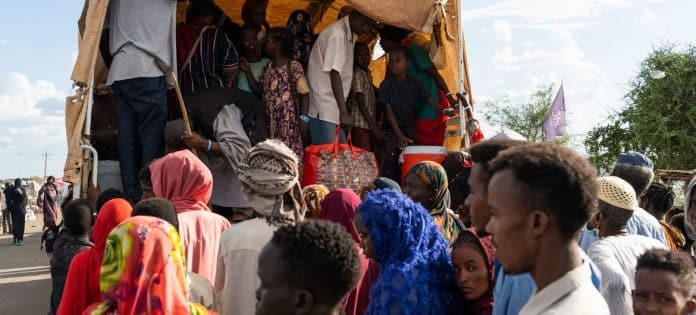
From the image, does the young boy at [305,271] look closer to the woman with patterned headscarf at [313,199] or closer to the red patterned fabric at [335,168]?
the woman with patterned headscarf at [313,199]

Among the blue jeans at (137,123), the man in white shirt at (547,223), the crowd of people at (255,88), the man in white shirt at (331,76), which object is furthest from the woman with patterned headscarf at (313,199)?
the man in white shirt at (547,223)

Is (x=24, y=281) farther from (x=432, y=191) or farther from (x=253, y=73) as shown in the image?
(x=432, y=191)

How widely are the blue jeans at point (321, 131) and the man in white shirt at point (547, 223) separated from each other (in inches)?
186

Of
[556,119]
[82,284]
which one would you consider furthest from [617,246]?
[556,119]

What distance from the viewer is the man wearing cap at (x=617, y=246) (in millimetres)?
3215

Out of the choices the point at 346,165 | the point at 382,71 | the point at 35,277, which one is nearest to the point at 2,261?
the point at 35,277

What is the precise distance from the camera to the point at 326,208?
4.06 metres

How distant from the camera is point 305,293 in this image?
6.89ft

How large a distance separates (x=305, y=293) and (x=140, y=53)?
452 centimetres

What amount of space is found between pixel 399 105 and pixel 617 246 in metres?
3.69

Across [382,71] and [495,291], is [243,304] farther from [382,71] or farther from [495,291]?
[382,71]

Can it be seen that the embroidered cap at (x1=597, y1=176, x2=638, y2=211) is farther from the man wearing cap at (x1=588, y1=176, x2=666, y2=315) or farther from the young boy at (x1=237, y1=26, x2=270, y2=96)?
the young boy at (x1=237, y1=26, x2=270, y2=96)

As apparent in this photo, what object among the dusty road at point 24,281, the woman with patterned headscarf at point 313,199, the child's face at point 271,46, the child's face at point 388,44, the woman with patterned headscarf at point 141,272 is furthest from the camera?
the dusty road at point 24,281

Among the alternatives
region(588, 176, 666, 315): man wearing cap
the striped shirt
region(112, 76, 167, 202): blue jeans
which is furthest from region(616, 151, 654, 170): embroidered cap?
region(112, 76, 167, 202): blue jeans
